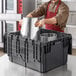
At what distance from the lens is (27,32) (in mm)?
1297

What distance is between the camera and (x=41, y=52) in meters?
1.14

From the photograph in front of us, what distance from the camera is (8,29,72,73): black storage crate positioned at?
3.78 ft

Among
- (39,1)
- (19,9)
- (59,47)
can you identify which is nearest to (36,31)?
(59,47)

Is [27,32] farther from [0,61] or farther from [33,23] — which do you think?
[0,61]

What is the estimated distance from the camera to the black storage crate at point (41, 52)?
1152 millimetres

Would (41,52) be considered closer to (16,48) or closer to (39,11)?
(16,48)

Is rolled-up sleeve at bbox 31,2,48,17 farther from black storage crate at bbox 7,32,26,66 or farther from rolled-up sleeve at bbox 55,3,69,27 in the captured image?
black storage crate at bbox 7,32,26,66

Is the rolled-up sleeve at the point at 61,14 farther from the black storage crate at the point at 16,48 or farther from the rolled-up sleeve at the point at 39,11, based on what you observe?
the black storage crate at the point at 16,48

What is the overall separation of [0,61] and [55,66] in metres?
0.38

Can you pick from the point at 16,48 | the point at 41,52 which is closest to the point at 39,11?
the point at 16,48

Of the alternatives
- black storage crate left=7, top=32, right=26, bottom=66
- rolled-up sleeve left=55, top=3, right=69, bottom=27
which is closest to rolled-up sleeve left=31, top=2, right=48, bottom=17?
rolled-up sleeve left=55, top=3, right=69, bottom=27

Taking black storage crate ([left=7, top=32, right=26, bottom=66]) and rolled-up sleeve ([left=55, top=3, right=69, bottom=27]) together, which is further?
rolled-up sleeve ([left=55, top=3, right=69, bottom=27])

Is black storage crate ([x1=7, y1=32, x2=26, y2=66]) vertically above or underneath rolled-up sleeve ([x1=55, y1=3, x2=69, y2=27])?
underneath

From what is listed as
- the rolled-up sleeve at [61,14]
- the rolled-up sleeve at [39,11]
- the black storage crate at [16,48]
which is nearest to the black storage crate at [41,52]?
the black storage crate at [16,48]
